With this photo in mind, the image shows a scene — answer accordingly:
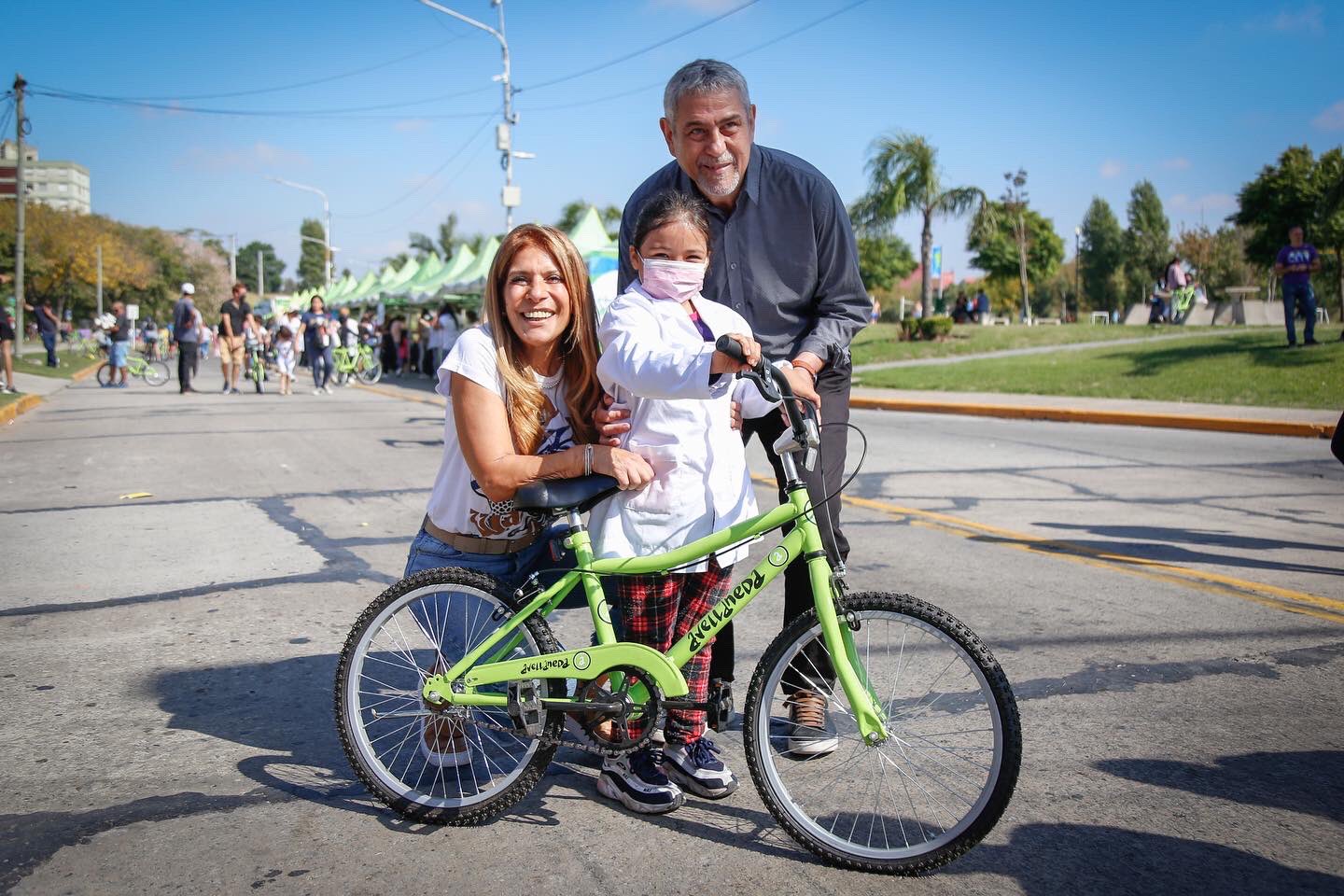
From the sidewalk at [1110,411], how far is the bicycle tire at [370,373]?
7.90 m

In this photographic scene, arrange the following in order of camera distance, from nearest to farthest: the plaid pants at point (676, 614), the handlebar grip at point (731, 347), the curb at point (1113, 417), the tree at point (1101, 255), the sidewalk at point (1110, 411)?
the handlebar grip at point (731, 347)
the plaid pants at point (676, 614)
the curb at point (1113, 417)
the sidewalk at point (1110, 411)
the tree at point (1101, 255)

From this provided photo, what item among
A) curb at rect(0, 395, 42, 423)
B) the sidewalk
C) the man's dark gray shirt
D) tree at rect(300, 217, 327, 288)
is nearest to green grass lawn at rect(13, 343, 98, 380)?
curb at rect(0, 395, 42, 423)

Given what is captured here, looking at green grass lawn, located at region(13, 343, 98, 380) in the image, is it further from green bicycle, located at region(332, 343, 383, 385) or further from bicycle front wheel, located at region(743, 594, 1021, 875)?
bicycle front wheel, located at region(743, 594, 1021, 875)

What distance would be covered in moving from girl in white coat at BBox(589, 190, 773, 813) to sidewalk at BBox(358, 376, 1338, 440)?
10639 millimetres

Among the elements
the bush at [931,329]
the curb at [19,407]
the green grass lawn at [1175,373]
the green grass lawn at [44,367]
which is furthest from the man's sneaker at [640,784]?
the bush at [931,329]

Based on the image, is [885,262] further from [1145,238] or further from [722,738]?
[722,738]

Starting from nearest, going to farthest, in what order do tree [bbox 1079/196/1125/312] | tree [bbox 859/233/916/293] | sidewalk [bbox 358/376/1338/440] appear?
sidewalk [bbox 358/376/1338/440] → tree [bbox 1079/196/1125/312] → tree [bbox 859/233/916/293]

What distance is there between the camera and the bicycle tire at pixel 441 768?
2836 millimetres

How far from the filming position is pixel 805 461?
2725 mm

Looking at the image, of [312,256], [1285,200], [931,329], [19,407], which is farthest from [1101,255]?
[312,256]

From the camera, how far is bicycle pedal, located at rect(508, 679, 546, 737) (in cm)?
280

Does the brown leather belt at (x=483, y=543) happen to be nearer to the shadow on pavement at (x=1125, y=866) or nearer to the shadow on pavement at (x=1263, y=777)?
the shadow on pavement at (x=1125, y=866)

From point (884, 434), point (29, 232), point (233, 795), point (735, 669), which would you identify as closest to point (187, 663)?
point (233, 795)

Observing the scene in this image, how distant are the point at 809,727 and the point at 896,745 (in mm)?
354
